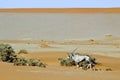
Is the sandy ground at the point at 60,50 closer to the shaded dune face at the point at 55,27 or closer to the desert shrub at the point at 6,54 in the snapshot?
the shaded dune face at the point at 55,27

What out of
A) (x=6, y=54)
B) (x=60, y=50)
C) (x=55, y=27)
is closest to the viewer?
(x=6, y=54)

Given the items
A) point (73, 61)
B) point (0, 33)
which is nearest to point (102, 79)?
point (73, 61)

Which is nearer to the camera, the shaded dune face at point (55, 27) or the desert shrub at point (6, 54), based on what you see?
the desert shrub at point (6, 54)

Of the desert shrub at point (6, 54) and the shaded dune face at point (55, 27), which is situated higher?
the shaded dune face at point (55, 27)

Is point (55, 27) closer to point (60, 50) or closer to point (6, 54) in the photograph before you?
point (60, 50)

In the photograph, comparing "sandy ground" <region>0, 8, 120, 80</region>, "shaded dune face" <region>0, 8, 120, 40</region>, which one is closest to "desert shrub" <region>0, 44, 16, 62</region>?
"sandy ground" <region>0, 8, 120, 80</region>

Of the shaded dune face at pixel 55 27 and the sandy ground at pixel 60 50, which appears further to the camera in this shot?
the shaded dune face at pixel 55 27

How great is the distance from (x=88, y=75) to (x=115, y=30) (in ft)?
158

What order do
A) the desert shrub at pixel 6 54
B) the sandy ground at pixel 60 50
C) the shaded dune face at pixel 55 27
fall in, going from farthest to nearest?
the shaded dune face at pixel 55 27 → the desert shrub at pixel 6 54 → the sandy ground at pixel 60 50

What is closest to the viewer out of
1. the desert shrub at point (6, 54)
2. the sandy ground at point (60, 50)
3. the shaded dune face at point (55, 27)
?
the sandy ground at point (60, 50)

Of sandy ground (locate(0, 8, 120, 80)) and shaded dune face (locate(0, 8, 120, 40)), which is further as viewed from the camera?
shaded dune face (locate(0, 8, 120, 40))

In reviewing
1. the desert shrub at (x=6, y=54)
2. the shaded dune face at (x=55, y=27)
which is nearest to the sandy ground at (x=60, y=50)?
the shaded dune face at (x=55, y=27)

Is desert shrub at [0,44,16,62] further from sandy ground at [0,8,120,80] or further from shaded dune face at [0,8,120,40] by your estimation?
shaded dune face at [0,8,120,40]

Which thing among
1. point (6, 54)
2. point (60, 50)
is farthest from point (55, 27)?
point (6, 54)
